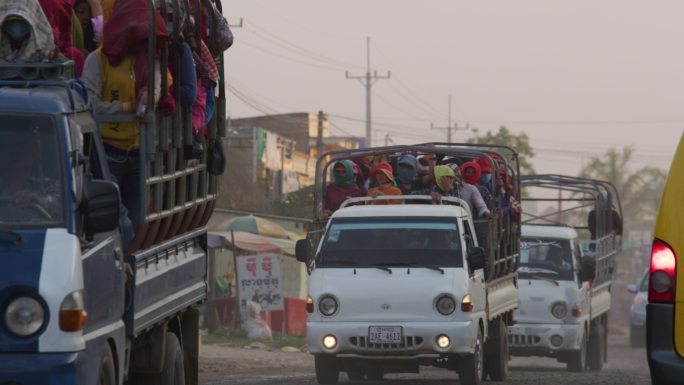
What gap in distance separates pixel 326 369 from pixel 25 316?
8357 millimetres

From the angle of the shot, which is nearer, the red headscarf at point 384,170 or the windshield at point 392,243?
A: the windshield at point 392,243

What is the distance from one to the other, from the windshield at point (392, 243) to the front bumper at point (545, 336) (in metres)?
6.87

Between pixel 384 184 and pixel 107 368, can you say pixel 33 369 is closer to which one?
pixel 107 368

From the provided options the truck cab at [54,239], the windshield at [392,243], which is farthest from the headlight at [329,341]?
the truck cab at [54,239]

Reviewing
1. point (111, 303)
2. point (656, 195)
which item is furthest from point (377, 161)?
point (656, 195)

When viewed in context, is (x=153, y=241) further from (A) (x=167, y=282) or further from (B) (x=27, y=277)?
(B) (x=27, y=277)

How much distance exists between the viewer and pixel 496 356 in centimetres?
1783

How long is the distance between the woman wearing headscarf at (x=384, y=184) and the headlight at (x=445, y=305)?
2776 mm

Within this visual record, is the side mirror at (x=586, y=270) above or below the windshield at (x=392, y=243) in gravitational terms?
below

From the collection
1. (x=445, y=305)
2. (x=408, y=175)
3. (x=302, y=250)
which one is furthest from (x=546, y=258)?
(x=445, y=305)

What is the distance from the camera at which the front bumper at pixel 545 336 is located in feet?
72.4

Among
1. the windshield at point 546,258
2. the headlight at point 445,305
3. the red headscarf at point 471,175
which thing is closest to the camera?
the headlight at point 445,305

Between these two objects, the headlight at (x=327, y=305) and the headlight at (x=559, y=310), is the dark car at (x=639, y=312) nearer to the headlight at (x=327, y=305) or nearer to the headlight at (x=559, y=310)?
the headlight at (x=559, y=310)

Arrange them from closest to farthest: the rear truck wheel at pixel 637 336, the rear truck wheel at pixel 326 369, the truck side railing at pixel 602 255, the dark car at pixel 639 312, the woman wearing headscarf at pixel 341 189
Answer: the rear truck wheel at pixel 326 369, the woman wearing headscarf at pixel 341 189, the truck side railing at pixel 602 255, the dark car at pixel 639 312, the rear truck wheel at pixel 637 336
